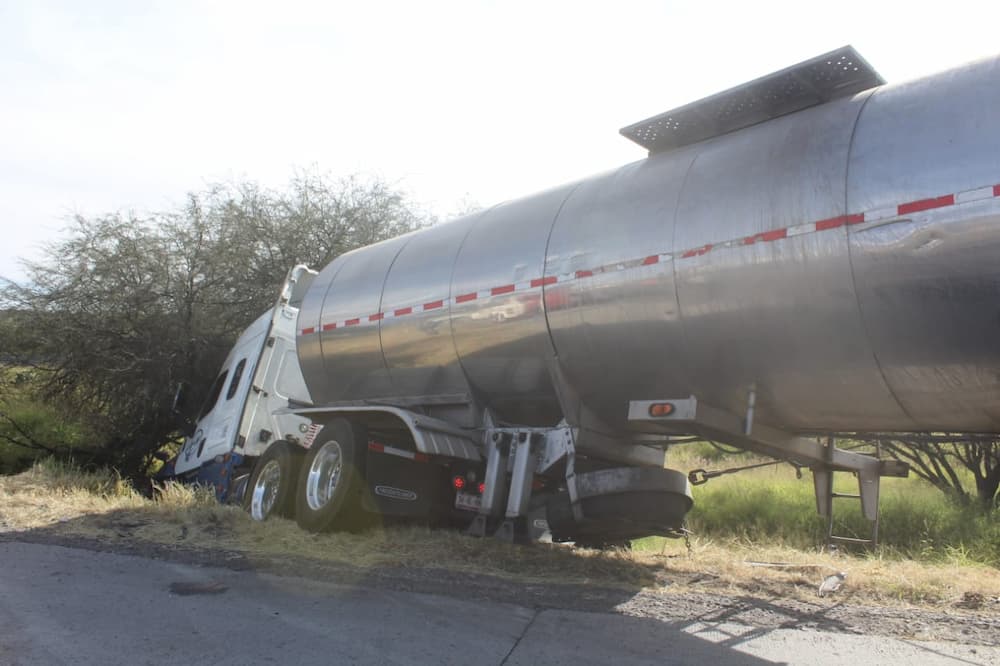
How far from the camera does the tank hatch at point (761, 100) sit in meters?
4.75

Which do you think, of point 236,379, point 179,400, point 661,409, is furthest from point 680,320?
point 179,400

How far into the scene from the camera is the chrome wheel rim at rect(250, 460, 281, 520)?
8305 millimetres

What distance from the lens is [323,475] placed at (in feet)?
24.5

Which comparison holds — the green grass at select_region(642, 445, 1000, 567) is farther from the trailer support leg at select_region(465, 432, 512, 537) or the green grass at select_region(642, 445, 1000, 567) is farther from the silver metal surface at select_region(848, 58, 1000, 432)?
the silver metal surface at select_region(848, 58, 1000, 432)

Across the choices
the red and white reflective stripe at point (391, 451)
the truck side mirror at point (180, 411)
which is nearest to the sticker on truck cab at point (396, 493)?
the red and white reflective stripe at point (391, 451)

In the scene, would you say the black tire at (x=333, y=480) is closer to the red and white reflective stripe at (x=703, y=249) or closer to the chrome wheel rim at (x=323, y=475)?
the chrome wheel rim at (x=323, y=475)

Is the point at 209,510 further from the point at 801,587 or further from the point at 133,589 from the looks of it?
the point at 801,587

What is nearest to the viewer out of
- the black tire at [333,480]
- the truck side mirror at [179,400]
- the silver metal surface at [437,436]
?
the silver metal surface at [437,436]

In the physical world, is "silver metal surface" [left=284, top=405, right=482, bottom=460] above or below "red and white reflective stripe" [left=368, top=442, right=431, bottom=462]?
above

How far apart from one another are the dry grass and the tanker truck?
0.29 meters

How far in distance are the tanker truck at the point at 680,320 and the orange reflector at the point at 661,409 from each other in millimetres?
17

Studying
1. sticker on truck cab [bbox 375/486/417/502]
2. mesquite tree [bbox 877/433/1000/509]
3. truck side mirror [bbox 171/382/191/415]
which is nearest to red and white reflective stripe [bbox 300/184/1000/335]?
sticker on truck cab [bbox 375/486/417/502]

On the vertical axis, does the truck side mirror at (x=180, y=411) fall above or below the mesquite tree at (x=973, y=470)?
above

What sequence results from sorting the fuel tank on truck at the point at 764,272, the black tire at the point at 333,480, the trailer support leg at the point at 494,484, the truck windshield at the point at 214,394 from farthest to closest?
the truck windshield at the point at 214,394 → the black tire at the point at 333,480 → the trailer support leg at the point at 494,484 → the fuel tank on truck at the point at 764,272
